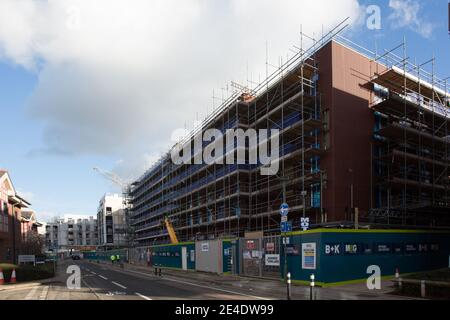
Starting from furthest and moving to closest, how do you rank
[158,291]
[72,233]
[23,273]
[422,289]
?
1. [72,233]
2. [23,273]
3. [158,291]
4. [422,289]

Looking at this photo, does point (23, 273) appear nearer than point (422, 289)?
No

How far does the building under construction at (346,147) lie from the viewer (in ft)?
108

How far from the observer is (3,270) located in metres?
25.7

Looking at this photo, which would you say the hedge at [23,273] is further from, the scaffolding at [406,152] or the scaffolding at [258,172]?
the scaffolding at [406,152]

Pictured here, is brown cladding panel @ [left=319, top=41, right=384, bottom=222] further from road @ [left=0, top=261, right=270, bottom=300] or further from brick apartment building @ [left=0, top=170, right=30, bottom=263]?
brick apartment building @ [left=0, top=170, right=30, bottom=263]

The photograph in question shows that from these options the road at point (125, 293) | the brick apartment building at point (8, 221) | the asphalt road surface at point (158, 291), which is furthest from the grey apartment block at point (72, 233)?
the road at point (125, 293)

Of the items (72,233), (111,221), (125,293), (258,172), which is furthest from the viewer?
(72,233)

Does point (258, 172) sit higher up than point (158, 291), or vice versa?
point (258, 172)

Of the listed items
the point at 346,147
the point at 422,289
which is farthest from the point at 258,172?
the point at 422,289

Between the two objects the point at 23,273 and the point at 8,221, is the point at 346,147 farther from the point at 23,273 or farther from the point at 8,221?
the point at 8,221

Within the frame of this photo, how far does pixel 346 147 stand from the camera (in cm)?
3334

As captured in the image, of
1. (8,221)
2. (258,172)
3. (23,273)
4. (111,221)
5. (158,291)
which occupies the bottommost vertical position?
(111,221)

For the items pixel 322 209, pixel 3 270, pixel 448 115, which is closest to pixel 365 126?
pixel 322 209

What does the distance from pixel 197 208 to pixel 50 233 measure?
129m
